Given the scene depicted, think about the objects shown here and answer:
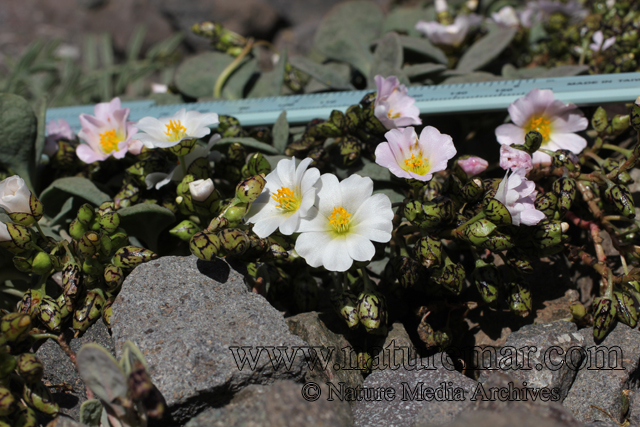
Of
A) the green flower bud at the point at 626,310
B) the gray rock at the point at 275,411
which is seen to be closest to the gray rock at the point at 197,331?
the gray rock at the point at 275,411

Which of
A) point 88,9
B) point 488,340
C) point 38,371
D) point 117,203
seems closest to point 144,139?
point 117,203

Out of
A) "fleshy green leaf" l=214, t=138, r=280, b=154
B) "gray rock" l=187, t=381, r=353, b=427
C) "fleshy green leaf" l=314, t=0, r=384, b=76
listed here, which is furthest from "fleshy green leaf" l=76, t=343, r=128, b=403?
"fleshy green leaf" l=314, t=0, r=384, b=76

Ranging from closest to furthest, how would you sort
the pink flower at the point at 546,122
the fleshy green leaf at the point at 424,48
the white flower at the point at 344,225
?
the white flower at the point at 344,225 → the pink flower at the point at 546,122 → the fleshy green leaf at the point at 424,48

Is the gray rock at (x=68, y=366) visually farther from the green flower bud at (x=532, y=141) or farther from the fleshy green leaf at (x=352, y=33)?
the fleshy green leaf at (x=352, y=33)

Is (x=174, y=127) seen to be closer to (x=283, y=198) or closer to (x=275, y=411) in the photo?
(x=283, y=198)

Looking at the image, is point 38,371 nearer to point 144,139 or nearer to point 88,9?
point 144,139

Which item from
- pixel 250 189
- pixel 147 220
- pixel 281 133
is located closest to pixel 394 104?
pixel 281 133
